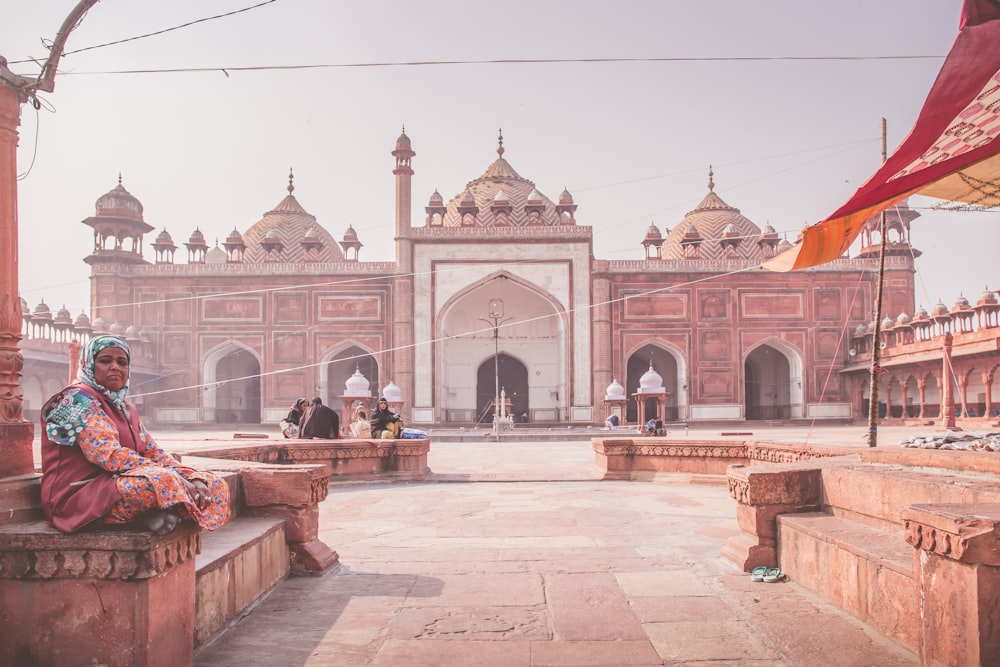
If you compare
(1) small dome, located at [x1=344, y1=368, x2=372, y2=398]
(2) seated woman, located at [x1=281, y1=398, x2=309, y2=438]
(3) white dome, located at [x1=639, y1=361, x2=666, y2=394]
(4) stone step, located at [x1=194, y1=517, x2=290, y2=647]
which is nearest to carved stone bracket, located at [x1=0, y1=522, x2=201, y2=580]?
(4) stone step, located at [x1=194, y1=517, x2=290, y2=647]

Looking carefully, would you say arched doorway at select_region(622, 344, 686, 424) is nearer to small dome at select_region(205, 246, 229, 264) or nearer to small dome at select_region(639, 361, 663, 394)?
small dome at select_region(639, 361, 663, 394)

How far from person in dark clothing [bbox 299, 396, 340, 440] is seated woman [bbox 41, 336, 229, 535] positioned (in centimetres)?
474

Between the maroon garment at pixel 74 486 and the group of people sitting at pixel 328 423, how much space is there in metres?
4.55

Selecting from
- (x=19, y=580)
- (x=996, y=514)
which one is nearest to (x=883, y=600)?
(x=996, y=514)

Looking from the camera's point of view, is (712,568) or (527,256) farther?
(527,256)

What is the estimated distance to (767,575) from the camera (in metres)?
2.98

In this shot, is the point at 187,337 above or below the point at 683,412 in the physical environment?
above

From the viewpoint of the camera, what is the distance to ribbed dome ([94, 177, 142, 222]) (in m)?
22.9

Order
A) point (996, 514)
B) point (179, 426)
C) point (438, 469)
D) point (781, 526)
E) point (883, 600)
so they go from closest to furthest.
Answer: point (996, 514) < point (883, 600) < point (781, 526) < point (438, 469) < point (179, 426)

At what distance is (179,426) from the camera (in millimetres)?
21031

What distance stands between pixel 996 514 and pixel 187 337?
73.0 feet

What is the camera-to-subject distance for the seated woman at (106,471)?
6.20 feet

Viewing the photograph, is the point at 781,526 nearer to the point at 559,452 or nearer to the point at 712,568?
the point at 712,568

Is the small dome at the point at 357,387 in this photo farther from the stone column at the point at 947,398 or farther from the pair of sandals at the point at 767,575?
the pair of sandals at the point at 767,575
